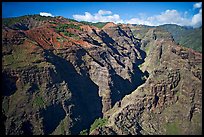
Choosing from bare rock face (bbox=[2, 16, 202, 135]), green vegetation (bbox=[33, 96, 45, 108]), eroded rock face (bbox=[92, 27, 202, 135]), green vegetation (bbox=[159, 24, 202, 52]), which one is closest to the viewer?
bare rock face (bbox=[2, 16, 202, 135])

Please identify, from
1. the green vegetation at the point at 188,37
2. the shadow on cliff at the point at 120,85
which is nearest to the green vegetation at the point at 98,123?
the shadow on cliff at the point at 120,85

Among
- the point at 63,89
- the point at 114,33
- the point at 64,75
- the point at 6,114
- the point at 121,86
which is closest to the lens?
the point at 6,114

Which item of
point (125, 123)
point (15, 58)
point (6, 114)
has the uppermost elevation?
point (15, 58)

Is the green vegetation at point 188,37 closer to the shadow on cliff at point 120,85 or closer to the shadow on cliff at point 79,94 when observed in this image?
the shadow on cliff at point 120,85

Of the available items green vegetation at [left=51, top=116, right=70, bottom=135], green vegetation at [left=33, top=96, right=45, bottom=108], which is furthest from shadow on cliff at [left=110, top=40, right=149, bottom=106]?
green vegetation at [left=33, top=96, right=45, bottom=108]

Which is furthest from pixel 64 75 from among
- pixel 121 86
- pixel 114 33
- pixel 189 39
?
pixel 189 39

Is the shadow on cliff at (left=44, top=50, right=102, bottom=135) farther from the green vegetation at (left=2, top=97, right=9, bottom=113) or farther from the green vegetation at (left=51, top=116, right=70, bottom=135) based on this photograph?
the green vegetation at (left=2, top=97, right=9, bottom=113)

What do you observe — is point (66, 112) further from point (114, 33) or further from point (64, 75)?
point (114, 33)

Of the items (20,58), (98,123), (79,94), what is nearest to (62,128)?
(98,123)
